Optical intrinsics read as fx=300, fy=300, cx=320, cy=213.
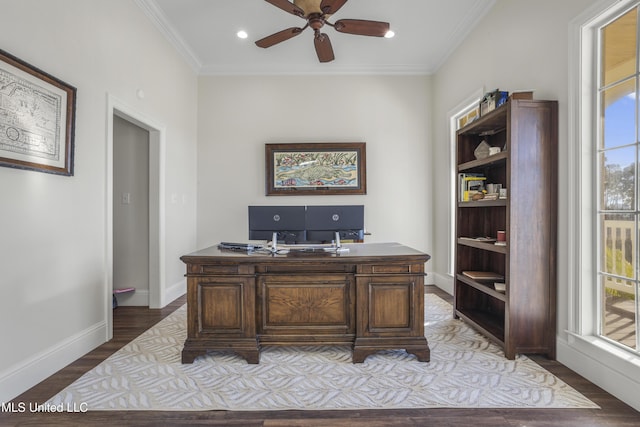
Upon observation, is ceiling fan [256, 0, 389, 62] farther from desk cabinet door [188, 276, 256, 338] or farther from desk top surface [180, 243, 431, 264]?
desk cabinet door [188, 276, 256, 338]

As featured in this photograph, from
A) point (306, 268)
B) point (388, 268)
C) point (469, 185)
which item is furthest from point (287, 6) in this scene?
point (469, 185)

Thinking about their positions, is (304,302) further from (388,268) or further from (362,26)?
(362,26)

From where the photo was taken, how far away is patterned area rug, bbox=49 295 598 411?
173cm

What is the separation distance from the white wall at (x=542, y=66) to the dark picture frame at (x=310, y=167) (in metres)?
1.68

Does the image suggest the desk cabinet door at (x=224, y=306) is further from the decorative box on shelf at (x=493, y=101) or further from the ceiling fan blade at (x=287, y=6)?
the decorative box on shelf at (x=493, y=101)

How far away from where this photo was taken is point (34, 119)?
1.91 metres

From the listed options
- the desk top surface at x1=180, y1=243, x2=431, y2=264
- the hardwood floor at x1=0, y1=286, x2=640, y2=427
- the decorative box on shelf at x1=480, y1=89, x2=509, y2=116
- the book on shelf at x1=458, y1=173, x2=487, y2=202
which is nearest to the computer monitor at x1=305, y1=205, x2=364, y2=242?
the desk top surface at x1=180, y1=243, x2=431, y2=264

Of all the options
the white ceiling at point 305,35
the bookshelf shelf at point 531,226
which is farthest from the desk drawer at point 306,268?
the white ceiling at point 305,35

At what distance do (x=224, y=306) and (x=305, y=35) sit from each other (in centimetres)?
315

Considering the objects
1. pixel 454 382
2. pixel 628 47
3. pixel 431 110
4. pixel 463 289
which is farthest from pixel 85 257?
pixel 431 110

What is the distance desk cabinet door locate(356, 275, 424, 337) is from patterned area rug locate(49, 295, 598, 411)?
25cm

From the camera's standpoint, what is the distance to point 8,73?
173cm

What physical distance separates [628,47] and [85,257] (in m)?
3.96

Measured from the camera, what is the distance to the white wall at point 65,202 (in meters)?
1.79
